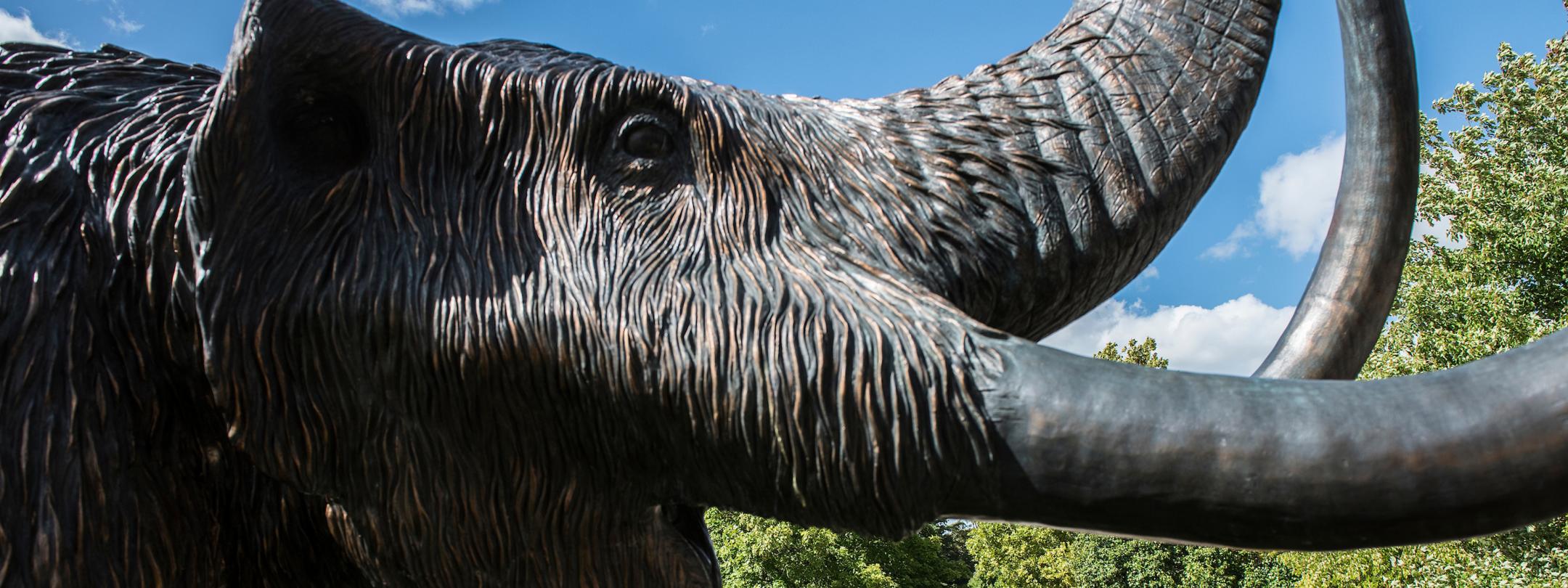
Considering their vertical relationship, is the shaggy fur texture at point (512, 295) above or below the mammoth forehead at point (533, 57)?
below

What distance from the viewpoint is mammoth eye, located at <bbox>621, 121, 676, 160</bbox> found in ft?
4.34

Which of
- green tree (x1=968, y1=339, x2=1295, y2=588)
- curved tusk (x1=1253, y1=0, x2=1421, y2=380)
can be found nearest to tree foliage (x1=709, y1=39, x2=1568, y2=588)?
green tree (x1=968, y1=339, x2=1295, y2=588)

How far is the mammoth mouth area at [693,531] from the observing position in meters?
1.42

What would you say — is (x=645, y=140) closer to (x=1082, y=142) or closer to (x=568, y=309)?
(x=568, y=309)

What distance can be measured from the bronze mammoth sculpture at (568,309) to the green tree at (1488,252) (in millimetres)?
16271

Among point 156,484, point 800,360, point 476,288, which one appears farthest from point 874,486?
point 156,484

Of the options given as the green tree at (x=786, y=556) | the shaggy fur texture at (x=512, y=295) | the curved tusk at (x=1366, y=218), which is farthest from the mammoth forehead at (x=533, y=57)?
the green tree at (x=786, y=556)

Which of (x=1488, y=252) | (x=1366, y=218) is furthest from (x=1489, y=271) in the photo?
(x=1366, y=218)

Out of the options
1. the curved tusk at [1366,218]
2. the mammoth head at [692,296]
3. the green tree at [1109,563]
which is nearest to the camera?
the mammoth head at [692,296]

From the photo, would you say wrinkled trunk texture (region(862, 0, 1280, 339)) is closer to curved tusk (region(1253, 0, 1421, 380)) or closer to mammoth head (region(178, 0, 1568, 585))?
mammoth head (region(178, 0, 1568, 585))

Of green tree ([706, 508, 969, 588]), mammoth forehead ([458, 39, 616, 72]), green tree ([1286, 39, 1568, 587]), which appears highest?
green tree ([1286, 39, 1568, 587])

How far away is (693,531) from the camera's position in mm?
1452

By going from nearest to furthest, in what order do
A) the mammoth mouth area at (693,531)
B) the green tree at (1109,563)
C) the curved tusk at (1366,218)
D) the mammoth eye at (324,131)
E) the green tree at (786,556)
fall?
1. the mammoth eye at (324,131)
2. the mammoth mouth area at (693,531)
3. the curved tusk at (1366,218)
4. the green tree at (786,556)
5. the green tree at (1109,563)

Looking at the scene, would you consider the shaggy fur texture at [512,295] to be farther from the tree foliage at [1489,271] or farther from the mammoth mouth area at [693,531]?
the tree foliage at [1489,271]
